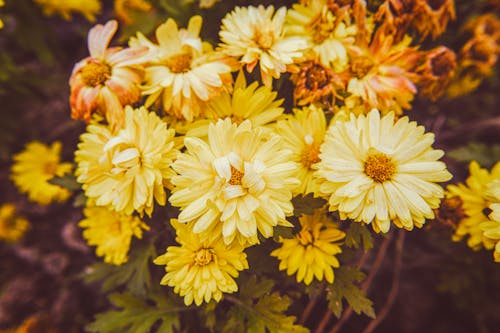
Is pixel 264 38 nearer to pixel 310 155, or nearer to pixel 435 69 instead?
pixel 310 155

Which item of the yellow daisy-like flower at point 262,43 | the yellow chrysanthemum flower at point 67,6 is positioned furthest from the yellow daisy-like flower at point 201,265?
the yellow chrysanthemum flower at point 67,6

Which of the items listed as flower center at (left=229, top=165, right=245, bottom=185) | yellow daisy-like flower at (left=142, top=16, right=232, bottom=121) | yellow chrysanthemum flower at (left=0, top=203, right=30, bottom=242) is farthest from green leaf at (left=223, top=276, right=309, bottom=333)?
yellow chrysanthemum flower at (left=0, top=203, right=30, bottom=242)

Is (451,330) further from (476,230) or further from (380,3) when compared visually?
(380,3)

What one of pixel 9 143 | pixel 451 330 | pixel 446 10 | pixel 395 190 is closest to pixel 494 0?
pixel 446 10

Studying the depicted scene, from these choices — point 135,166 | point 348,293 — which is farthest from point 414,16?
point 135,166

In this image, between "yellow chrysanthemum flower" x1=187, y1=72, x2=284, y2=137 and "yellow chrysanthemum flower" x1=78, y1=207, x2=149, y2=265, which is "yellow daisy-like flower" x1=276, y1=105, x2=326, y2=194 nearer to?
"yellow chrysanthemum flower" x1=187, y1=72, x2=284, y2=137

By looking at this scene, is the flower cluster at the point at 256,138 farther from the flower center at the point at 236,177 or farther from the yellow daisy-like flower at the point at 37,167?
the yellow daisy-like flower at the point at 37,167
